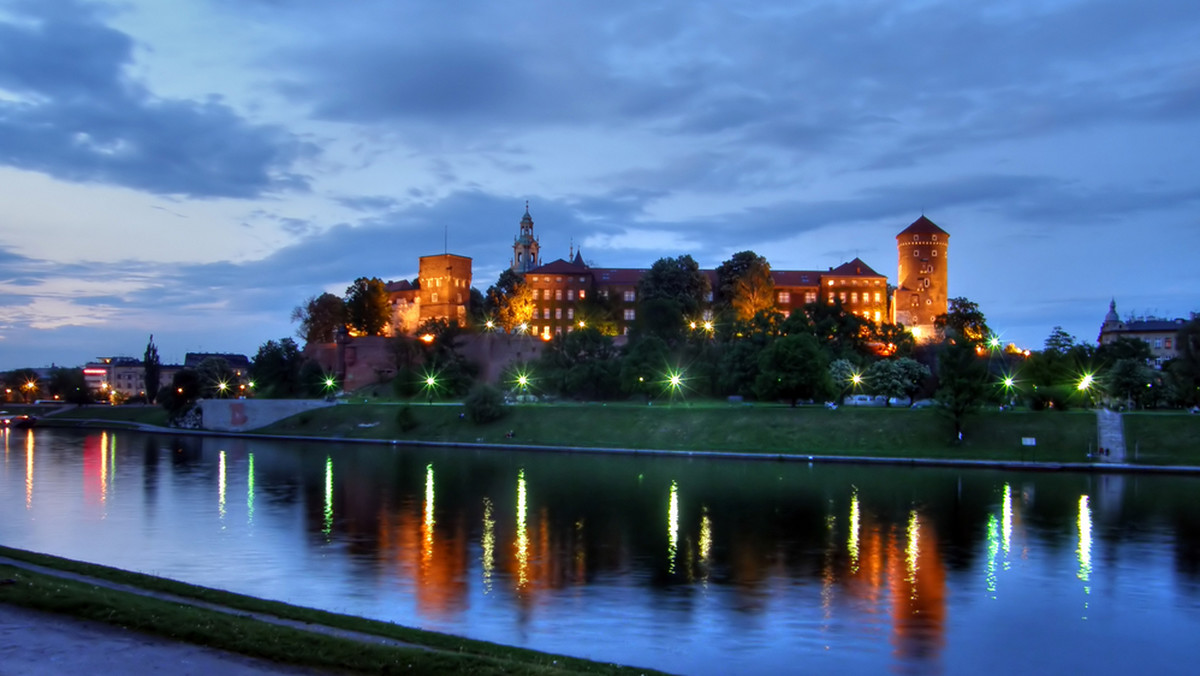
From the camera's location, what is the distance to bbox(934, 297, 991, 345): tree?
282 ft

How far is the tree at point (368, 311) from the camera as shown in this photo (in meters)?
96.6

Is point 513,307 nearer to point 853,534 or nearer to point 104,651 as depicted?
point 853,534

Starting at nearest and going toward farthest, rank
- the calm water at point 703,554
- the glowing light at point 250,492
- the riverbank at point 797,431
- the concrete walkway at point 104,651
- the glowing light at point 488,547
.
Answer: the concrete walkway at point 104,651
the calm water at point 703,554
the glowing light at point 488,547
the glowing light at point 250,492
the riverbank at point 797,431

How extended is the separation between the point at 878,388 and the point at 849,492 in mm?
24825

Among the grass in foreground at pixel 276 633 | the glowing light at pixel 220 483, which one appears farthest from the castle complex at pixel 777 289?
the grass in foreground at pixel 276 633

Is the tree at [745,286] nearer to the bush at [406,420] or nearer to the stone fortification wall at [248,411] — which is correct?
the bush at [406,420]

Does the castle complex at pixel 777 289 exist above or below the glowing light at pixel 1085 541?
above

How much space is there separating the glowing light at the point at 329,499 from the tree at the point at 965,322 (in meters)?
59.1

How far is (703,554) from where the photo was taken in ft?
70.8

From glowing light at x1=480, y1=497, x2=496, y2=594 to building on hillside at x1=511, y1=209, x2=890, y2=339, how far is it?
67.3 metres

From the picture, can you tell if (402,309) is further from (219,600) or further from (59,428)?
(219,600)

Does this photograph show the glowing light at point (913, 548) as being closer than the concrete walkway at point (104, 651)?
No

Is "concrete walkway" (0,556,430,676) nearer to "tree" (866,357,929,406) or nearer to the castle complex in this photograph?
"tree" (866,357,929,406)

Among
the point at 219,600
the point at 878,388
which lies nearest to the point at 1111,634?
the point at 219,600
